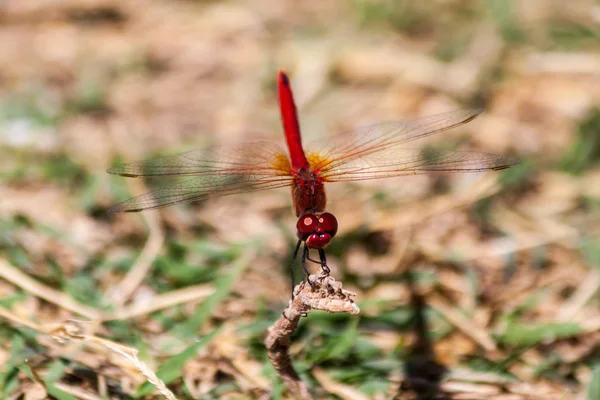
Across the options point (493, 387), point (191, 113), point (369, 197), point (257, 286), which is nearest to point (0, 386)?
point (257, 286)

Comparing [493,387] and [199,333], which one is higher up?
[199,333]

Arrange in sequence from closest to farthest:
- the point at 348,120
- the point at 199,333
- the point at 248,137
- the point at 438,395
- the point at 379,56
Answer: the point at 438,395
the point at 199,333
the point at 248,137
the point at 348,120
the point at 379,56

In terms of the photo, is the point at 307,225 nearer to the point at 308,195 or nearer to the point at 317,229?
the point at 317,229

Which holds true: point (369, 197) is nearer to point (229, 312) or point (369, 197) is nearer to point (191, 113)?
point (229, 312)

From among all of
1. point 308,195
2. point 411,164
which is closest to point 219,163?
point 308,195

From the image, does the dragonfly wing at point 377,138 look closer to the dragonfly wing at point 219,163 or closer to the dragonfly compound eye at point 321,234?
the dragonfly wing at point 219,163

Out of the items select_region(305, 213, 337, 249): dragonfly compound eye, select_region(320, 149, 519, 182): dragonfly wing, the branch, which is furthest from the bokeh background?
select_region(320, 149, 519, 182): dragonfly wing

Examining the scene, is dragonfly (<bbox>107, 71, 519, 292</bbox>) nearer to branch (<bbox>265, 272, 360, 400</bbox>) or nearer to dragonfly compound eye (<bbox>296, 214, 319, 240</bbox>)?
dragonfly compound eye (<bbox>296, 214, 319, 240</bbox>)
